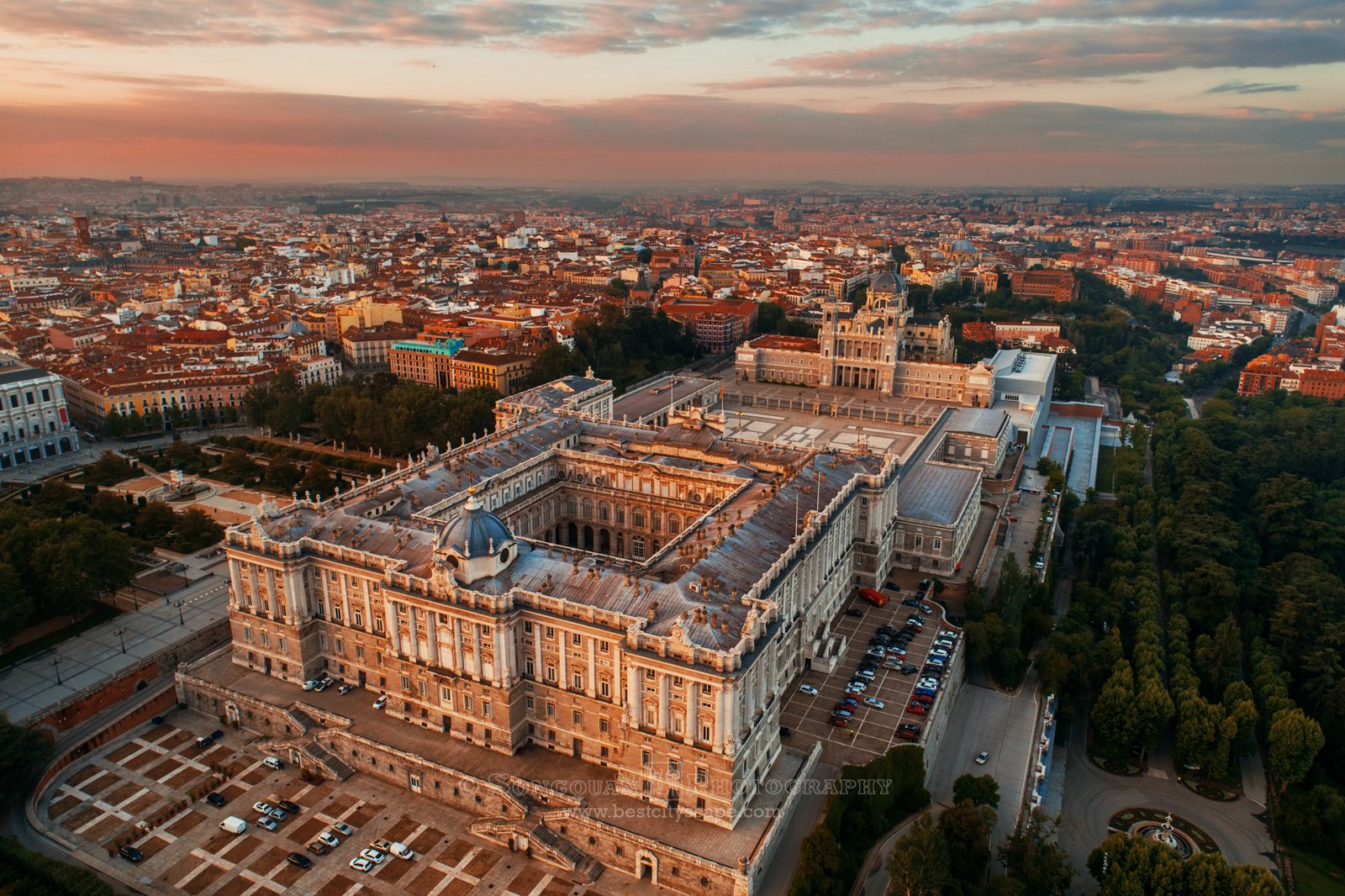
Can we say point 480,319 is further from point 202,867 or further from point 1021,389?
point 202,867

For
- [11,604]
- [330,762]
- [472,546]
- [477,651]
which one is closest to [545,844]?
[477,651]

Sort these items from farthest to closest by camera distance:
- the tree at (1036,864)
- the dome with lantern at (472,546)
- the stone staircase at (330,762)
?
the stone staircase at (330,762)
the dome with lantern at (472,546)
the tree at (1036,864)

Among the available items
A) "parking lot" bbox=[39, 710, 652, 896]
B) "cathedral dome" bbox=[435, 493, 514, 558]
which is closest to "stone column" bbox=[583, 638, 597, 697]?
"cathedral dome" bbox=[435, 493, 514, 558]

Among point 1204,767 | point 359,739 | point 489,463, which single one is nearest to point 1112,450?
point 1204,767

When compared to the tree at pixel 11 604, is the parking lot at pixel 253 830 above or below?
below

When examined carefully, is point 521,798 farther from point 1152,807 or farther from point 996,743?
point 1152,807

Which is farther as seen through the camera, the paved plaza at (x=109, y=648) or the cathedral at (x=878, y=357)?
the cathedral at (x=878, y=357)

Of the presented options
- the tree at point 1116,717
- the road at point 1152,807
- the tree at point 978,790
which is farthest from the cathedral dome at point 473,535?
the tree at point 1116,717

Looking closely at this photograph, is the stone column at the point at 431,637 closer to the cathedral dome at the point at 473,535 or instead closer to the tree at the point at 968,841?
the cathedral dome at the point at 473,535
